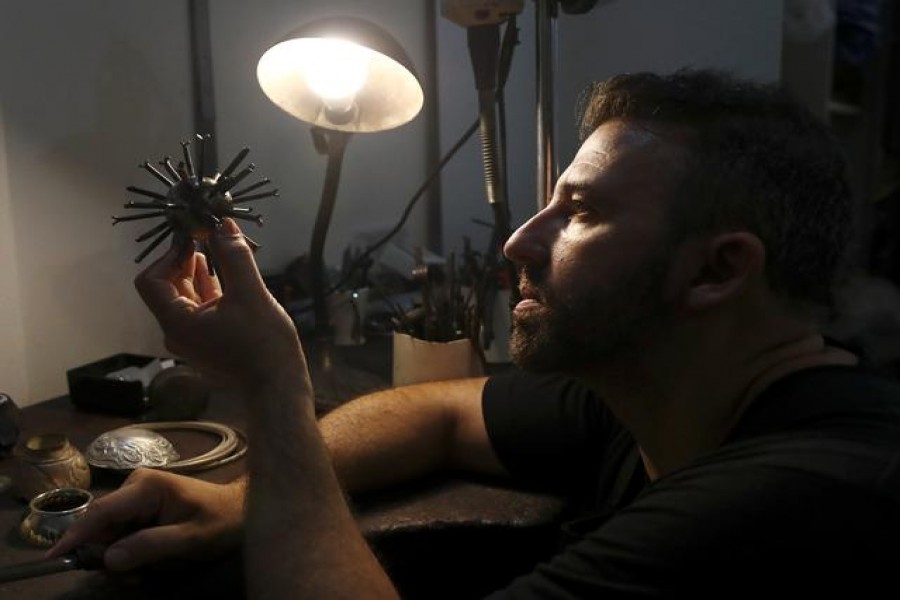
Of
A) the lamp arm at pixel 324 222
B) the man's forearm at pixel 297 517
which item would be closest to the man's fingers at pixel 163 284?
the man's forearm at pixel 297 517

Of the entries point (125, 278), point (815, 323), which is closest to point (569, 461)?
point (815, 323)

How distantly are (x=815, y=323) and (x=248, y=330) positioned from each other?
581 millimetres

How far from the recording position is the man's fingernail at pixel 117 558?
77 cm

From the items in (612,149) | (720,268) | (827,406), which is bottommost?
(827,406)

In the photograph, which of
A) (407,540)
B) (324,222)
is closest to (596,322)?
(407,540)

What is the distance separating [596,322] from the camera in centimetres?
86

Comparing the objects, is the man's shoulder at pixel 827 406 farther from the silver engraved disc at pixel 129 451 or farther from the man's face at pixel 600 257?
the silver engraved disc at pixel 129 451

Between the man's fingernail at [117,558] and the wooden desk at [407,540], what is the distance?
0.02m

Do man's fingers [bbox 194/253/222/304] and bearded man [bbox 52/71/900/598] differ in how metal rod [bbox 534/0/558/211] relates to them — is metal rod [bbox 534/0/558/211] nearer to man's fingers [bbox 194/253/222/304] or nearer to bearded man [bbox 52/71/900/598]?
bearded man [bbox 52/71/900/598]

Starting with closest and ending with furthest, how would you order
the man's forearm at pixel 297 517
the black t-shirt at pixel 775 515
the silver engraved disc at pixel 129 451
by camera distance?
the black t-shirt at pixel 775 515 < the man's forearm at pixel 297 517 < the silver engraved disc at pixel 129 451

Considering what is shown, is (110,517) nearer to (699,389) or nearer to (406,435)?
(406,435)

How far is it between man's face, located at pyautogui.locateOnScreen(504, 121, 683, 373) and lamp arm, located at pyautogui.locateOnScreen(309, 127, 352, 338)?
555mm

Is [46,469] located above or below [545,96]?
below

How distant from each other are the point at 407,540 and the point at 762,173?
0.55 metres
